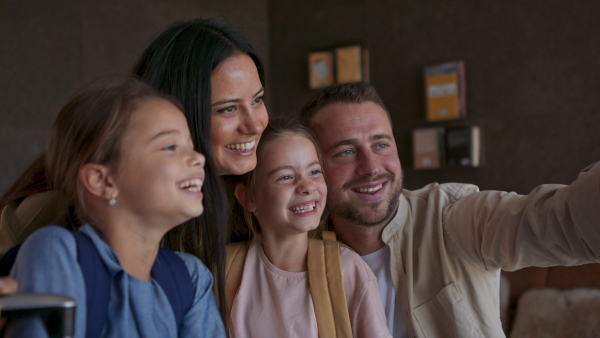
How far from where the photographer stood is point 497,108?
13.3ft

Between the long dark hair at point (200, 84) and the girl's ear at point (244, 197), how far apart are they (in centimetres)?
32

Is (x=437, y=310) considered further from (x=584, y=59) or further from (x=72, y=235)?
(x=584, y=59)

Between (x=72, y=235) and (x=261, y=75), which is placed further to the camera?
(x=261, y=75)

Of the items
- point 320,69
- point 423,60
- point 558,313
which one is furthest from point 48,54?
point 558,313

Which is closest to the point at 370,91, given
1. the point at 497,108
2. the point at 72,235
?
Result: the point at 72,235

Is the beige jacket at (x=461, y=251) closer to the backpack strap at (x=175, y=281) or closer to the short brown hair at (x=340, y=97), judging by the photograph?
the short brown hair at (x=340, y=97)

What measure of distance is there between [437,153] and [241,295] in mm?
2685

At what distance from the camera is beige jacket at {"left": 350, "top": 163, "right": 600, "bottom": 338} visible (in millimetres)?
1569

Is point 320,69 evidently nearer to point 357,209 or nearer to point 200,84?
point 357,209

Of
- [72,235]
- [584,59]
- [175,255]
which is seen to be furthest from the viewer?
[584,59]

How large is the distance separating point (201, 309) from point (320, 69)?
11.5ft

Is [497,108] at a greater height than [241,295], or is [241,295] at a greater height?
[497,108]

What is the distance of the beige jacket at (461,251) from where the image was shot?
157 centimetres

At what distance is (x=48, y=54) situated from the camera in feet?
11.4
